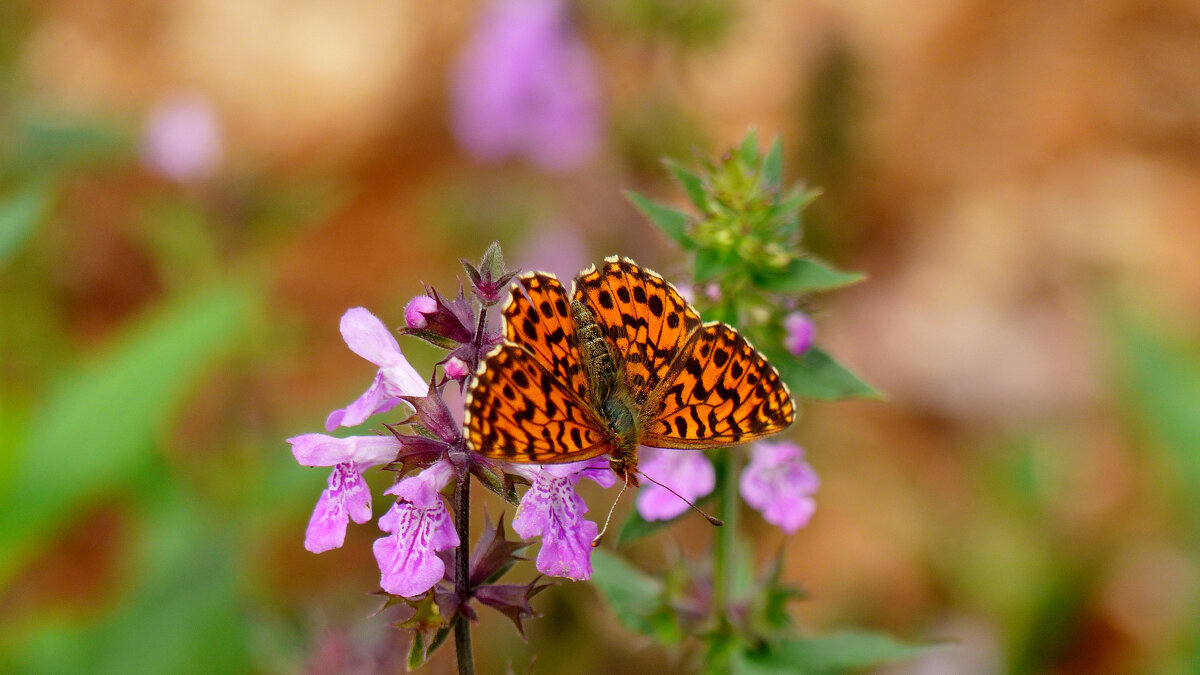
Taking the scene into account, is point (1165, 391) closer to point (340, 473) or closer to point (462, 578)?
point (462, 578)

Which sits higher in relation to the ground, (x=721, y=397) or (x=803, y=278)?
(x=803, y=278)

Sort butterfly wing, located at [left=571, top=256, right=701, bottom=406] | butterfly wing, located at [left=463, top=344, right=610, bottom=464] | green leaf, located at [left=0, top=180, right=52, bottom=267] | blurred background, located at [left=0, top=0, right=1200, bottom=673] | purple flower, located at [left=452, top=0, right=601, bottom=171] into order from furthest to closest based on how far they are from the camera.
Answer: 1. purple flower, located at [left=452, top=0, right=601, bottom=171]
2. blurred background, located at [left=0, top=0, right=1200, bottom=673]
3. green leaf, located at [left=0, top=180, right=52, bottom=267]
4. butterfly wing, located at [left=571, top=256, right=701, bottom=406]
5. butterfly wing, located at [left=463, top=344, right=610, bottom=464]

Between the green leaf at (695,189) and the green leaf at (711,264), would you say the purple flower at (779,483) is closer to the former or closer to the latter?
the green leaf at (711,264)

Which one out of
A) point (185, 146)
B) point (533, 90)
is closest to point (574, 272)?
point (533, 90)

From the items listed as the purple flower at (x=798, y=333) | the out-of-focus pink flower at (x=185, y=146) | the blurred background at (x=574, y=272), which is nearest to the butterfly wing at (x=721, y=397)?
the purple flower at (x=798, y=333)

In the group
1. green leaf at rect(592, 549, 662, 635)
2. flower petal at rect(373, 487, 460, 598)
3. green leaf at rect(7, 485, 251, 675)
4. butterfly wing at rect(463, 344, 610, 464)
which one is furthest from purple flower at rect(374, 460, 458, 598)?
green leaf at rect(7, 485, 251, 675)

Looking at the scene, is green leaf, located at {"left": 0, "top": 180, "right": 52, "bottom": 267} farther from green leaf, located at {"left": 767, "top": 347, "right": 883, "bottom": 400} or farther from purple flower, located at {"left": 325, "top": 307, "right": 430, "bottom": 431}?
green leaf, located at {"left": 767, "top": 347, "right": 883, "bottom": 400}

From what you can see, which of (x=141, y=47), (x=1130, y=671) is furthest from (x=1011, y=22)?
(x=141, y=47)
